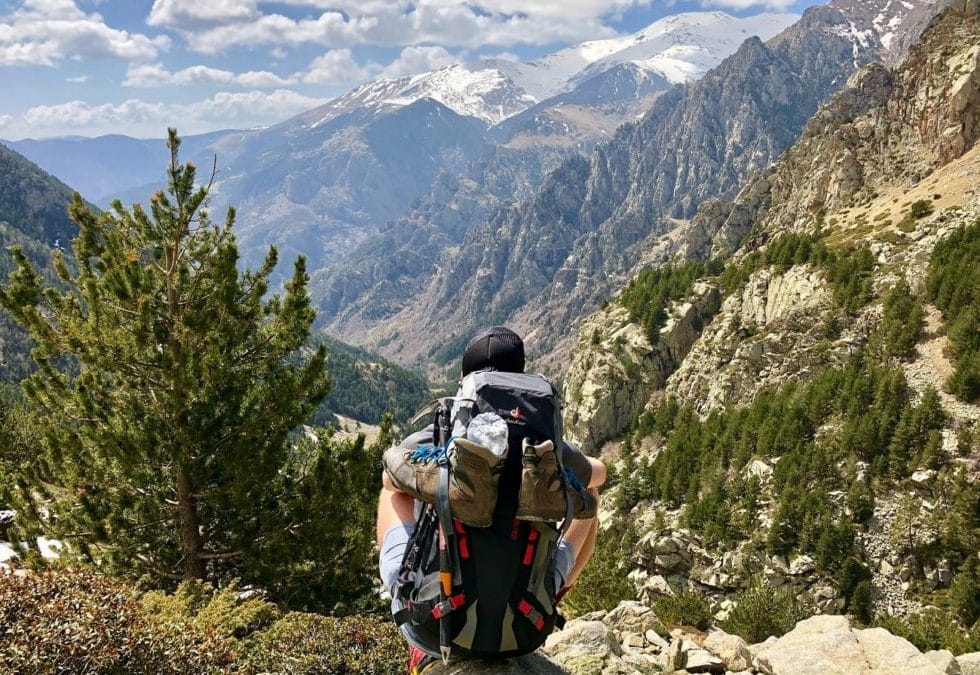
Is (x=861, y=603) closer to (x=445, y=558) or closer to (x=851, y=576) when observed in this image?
(x=851, y=576)

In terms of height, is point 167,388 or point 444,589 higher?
point 444,589

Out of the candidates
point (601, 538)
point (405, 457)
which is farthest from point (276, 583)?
point (601, 538)

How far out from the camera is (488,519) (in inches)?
165

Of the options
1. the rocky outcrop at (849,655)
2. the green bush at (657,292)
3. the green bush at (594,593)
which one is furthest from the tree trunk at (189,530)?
the green bush at (657,292)

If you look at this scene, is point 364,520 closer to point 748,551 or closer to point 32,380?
point 32,380

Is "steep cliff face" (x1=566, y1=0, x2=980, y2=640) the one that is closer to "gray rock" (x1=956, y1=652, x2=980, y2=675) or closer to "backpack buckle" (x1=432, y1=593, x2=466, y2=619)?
"gray rock" (x1=956, y1=652, x2=980, y2=675)

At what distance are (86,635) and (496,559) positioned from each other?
15.3ft

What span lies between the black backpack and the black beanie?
1.01 ft

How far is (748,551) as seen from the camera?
101 feet

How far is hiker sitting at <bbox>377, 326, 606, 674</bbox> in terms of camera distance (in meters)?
4.19

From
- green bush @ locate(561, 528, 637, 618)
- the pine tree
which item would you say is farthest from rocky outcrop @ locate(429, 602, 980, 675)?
the pine tree

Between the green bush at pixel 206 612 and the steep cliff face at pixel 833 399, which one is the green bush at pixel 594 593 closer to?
the steep cliff face at pixel 833 399

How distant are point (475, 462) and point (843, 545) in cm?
2960

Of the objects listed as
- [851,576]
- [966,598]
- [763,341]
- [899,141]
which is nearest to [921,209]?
[763,341]
